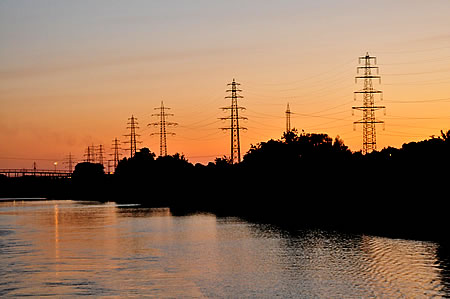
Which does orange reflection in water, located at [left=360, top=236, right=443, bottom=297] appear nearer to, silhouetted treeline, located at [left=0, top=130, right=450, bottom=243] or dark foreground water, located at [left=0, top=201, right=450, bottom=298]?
dark foreground water, located at [left=0, top=201, right=450, bottom=298]

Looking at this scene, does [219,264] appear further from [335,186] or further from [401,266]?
[335,186]

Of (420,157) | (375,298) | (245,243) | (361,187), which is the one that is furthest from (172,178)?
(375,298)

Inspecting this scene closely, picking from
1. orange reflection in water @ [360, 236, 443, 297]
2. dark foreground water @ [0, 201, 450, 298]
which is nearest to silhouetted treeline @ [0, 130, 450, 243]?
orange reflection in water @ [360, 236, 443, 297]

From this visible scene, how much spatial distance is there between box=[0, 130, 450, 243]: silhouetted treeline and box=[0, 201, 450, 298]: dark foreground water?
11374 millimetres

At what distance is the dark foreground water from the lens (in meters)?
38.5

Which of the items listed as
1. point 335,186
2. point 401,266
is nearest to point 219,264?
point 401,266

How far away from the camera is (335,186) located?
102 metres

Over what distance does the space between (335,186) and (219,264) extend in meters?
A: 55.0

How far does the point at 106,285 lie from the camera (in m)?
39.9

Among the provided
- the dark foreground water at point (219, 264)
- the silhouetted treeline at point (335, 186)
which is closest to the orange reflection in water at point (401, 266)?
the dark foreground water at point (219, 264)

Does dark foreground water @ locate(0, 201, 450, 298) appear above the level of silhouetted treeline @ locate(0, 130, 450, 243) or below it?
below

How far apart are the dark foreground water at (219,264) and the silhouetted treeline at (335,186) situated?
37.3 ft

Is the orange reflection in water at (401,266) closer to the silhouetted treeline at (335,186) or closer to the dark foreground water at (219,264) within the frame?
the dark foreground water at (219,264)

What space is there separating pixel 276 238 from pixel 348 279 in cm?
2486
